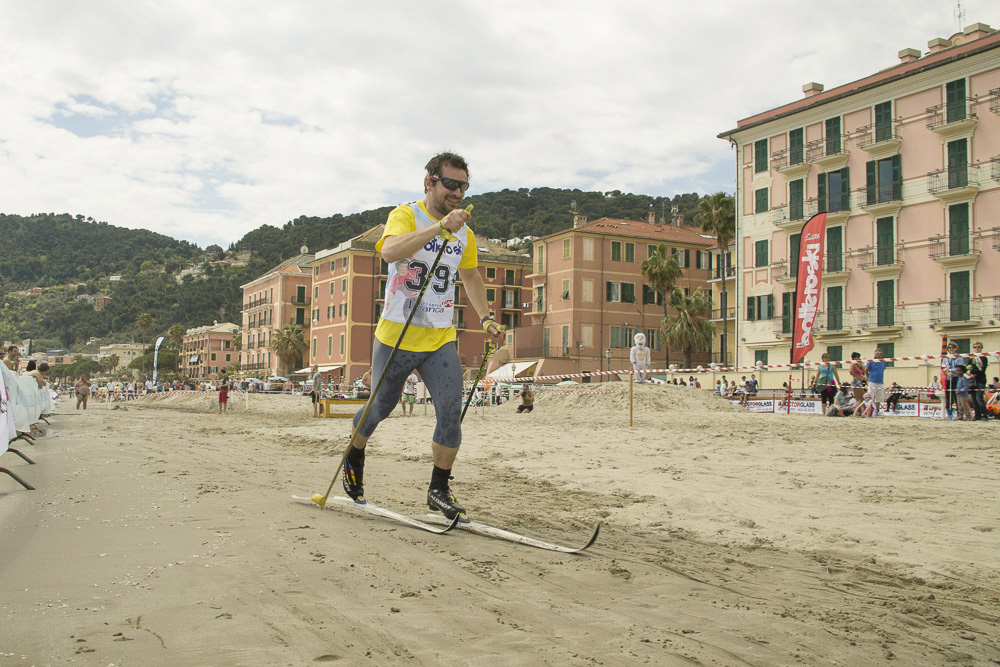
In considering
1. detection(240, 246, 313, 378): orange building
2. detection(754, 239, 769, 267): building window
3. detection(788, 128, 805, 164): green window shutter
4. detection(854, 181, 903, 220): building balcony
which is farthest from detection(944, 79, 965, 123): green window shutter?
detection(240, 246, 313, 378): orange building

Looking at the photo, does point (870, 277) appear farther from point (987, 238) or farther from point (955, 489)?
point (955, 489)

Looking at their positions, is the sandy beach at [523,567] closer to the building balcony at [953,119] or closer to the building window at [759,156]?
the building balcony at [953,119]

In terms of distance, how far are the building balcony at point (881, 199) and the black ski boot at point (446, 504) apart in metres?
34.8

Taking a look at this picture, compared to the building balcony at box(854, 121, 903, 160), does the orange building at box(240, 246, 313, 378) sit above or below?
below

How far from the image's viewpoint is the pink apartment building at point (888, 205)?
30750mm

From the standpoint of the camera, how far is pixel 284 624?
2.60m

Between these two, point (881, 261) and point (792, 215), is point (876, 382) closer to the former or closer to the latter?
point (881, 261)

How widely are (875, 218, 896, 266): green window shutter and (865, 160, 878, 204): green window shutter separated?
109 centimetres

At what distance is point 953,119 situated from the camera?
103 ft

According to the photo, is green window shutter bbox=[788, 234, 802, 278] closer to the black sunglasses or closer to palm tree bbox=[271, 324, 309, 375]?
the black sunglasses

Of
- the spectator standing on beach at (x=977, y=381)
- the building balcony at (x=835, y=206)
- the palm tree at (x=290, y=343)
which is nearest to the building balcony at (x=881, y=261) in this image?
the building balcony at (x=835, y=206)

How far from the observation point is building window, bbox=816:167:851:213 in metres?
35.5

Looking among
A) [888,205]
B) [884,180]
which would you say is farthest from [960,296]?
[884,180]

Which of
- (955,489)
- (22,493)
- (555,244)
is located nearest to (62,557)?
(22,493)
